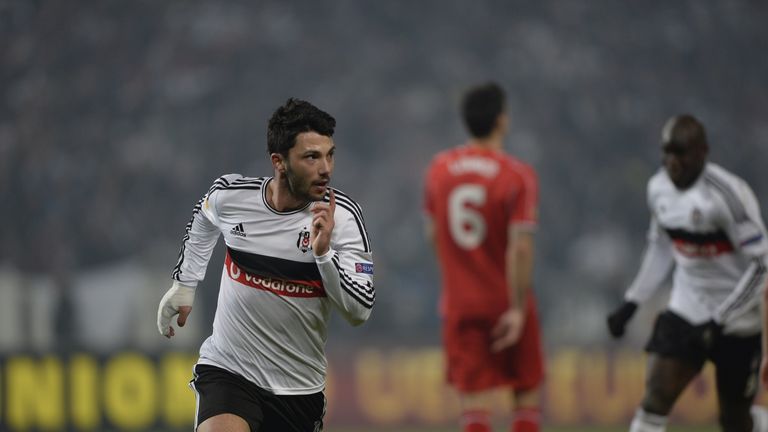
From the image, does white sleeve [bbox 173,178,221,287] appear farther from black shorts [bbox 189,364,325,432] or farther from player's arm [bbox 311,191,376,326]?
player's arm [bbox 311,191,376,326]

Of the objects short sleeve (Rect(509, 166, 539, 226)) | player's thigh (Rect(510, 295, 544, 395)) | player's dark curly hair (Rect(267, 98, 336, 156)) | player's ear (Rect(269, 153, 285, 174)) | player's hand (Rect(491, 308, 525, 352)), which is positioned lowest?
player's thigh (Rect(510, 295, 544, 395))

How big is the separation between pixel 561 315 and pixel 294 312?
9.81 m

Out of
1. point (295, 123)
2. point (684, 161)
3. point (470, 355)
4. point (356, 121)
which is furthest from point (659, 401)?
point (356, 121)

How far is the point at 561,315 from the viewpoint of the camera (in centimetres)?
1405

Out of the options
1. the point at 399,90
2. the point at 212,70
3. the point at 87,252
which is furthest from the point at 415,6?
the point at 87,252

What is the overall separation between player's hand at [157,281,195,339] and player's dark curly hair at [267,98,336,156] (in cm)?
78

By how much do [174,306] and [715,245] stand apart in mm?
3086

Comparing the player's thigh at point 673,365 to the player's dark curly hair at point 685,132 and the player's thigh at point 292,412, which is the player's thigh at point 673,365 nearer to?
the player's dark curly hair at point 685,132

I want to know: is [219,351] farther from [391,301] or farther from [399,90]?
[399,90]

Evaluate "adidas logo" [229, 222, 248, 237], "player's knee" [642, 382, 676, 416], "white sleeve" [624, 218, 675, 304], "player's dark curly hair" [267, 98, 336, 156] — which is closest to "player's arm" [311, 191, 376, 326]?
"player's dark curly hair" [267, 98, 336, 156]

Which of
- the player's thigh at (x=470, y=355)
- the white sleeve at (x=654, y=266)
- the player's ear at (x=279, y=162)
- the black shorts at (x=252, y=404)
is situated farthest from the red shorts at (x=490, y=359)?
the player's ear at (x=279, y=162)

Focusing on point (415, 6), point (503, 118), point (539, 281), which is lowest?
point (539, 281)

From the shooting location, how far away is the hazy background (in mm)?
13984

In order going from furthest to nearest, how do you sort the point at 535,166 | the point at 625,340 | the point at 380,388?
1. the point at 535,166
2. the point at 625,340
3. the point at 380,388
